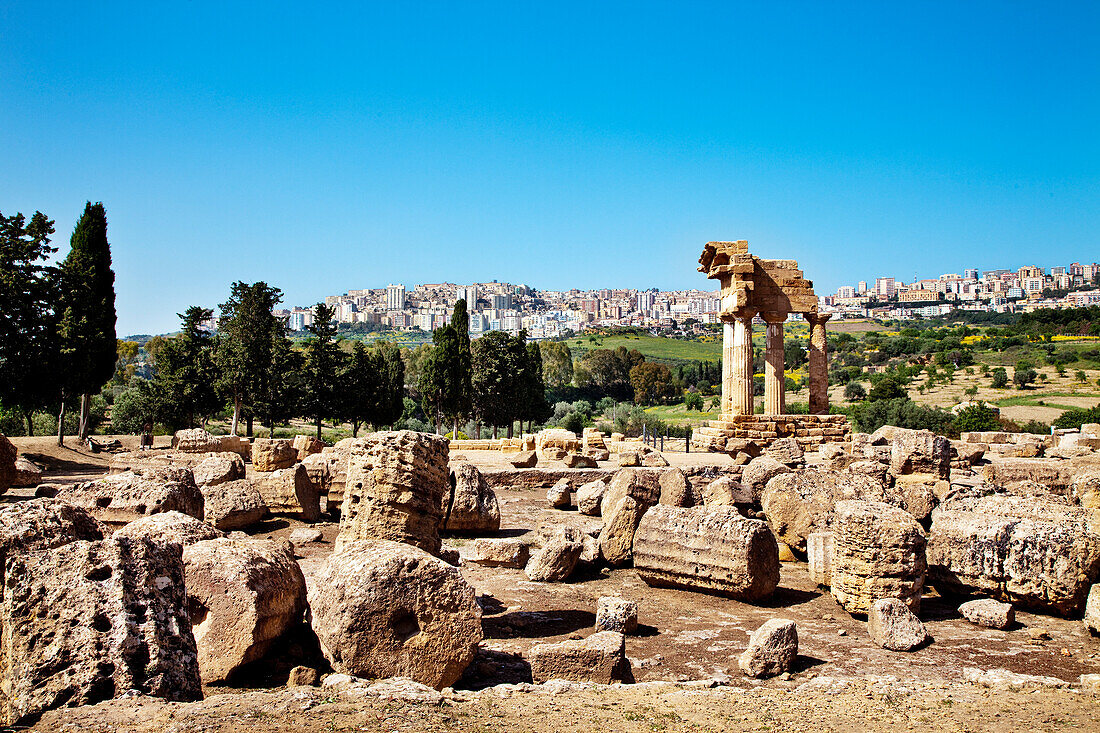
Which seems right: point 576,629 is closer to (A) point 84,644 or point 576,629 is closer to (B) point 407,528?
(B) point 407,528

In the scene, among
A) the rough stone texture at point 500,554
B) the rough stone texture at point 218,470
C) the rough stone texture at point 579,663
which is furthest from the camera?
the rough stone texture at point 218,470

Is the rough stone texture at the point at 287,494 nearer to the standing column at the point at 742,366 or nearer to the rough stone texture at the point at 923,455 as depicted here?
the rough stone texture at the point at 923,455

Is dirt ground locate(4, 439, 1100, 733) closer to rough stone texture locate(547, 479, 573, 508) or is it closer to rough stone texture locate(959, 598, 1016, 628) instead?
rough stone texture locate(959, 598, 1016, 628)

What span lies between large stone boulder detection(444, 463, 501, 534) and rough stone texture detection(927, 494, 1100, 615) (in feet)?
20.8

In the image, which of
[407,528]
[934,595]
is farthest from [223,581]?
[934,595]

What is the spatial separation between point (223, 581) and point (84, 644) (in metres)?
1.27

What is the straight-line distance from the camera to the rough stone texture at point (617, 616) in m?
7.53

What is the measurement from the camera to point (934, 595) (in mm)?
9352

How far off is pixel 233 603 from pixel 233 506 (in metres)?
6.50

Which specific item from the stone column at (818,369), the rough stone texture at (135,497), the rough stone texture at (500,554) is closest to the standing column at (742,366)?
the stone column at (818,369)

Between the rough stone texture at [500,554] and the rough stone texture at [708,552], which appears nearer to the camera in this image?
the rough stone texture at [708,552]

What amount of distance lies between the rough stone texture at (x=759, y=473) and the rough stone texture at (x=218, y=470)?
8756 mm

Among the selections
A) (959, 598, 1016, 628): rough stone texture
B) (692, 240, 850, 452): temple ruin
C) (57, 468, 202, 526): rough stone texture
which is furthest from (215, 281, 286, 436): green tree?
(959, 598, 1016, 628): rough stone texture

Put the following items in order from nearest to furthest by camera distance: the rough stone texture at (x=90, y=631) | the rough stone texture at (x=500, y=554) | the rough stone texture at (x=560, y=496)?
the rough stone texture at (x=90, y=631) → the rough stone texture at (x=500, y=554) → the rough stone texture at (x=560, y=496)
